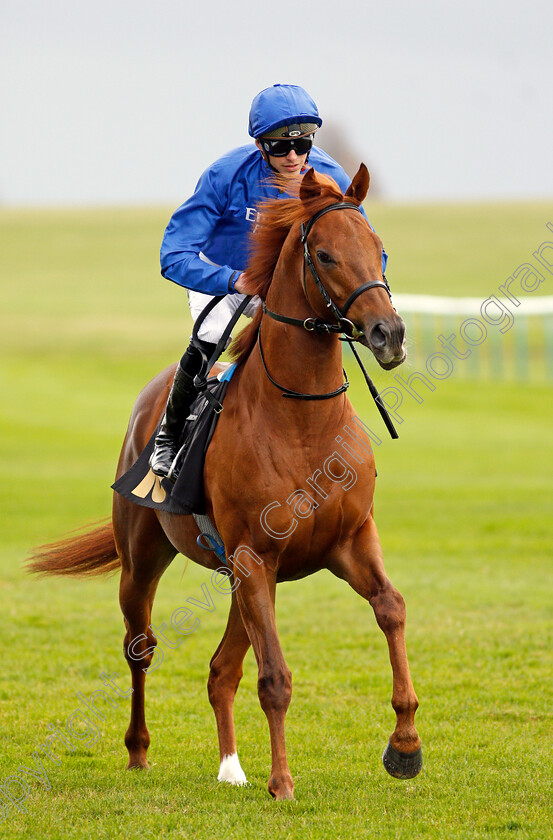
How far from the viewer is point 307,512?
4348mm

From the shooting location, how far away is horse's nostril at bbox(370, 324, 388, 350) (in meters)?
3.84

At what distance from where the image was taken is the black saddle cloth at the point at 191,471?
15.9ft

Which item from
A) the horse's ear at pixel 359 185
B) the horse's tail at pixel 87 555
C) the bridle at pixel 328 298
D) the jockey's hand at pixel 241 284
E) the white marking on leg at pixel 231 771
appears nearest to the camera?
the bridle at pixel 328 298

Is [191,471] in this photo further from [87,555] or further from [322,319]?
[87,555]

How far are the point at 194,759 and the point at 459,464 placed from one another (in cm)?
1709

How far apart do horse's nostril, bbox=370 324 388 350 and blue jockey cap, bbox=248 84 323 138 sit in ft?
4.36

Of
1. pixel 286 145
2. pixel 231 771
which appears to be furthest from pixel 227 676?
pixel 286 145

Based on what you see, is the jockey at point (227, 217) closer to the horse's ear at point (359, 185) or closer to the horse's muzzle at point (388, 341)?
the horse's ear at point (359, 185)

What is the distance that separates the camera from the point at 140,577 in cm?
589

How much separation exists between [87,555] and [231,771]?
194cm

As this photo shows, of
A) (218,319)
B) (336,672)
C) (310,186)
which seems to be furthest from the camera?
(336,672)

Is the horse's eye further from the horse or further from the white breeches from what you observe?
the white breeches

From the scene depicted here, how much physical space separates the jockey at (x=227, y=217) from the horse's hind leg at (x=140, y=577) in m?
0.64

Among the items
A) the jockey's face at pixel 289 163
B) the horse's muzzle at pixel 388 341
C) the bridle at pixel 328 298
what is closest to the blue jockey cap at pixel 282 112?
the jockey's face at pixel 289 163
